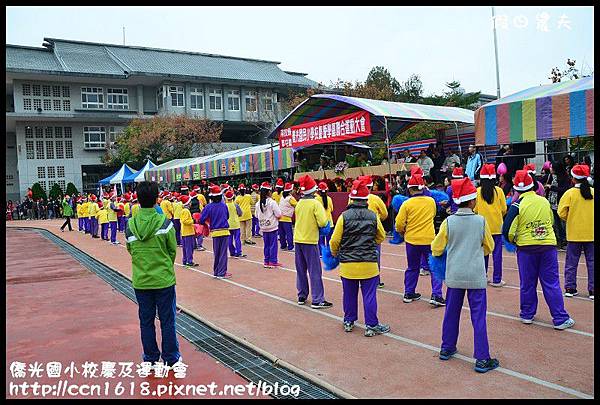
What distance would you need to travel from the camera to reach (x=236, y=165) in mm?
21516

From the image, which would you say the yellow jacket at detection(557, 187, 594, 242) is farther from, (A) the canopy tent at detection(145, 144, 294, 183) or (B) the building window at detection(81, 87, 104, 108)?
(B) the building window at detection(81, 87, 104, 108)

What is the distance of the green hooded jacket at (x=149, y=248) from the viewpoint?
507cm

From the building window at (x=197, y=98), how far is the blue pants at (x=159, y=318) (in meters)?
37.4

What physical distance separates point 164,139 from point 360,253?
97.8ft

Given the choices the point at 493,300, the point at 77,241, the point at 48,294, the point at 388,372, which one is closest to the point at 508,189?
the point at 493,300

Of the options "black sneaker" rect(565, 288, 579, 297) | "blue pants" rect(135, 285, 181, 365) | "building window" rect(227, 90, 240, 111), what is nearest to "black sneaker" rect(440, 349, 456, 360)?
"blue pants" rect(135, 285, 181, 365)

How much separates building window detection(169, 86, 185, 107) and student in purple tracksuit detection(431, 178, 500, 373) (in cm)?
3750

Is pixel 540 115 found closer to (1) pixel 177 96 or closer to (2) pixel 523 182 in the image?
(2) pixel 523 182

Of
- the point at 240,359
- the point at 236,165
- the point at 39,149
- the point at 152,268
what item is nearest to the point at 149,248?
the point at 152,268

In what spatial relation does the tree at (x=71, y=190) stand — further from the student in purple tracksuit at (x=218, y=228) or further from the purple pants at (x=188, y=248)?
the student in purple tracksuit at (x=218, y=228)

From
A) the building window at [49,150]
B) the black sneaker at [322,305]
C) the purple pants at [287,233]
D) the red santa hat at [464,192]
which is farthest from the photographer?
the building window at [49,150]

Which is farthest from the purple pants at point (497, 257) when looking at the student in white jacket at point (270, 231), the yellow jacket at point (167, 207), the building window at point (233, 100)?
the building window at point (233, 100)

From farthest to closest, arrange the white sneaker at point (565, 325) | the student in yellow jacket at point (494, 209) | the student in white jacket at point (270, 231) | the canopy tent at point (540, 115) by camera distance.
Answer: the student in white jacket at point (270, 231) < the canopy tent at point (540, 115) < the student in yellow jacket at point (494, 209) < the white sneaker at point (565, 325)

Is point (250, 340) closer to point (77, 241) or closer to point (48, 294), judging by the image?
point (48, 294)
